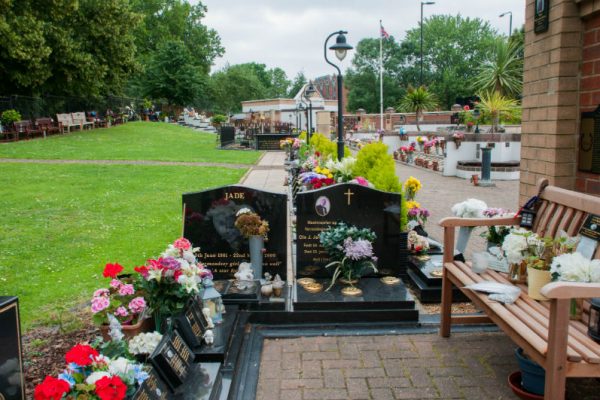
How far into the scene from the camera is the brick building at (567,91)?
193 inches

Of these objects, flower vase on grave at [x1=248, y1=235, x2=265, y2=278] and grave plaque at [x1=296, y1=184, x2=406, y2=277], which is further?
grave plaque at [x1=296, y1=184, x2=406, y2=277]

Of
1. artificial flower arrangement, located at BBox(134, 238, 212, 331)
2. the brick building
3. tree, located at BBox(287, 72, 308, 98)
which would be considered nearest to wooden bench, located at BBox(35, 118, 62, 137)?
artificial flower arrangement, located at BBox(134, 238, 212, 331)

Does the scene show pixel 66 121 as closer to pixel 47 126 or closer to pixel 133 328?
pixel 47 126

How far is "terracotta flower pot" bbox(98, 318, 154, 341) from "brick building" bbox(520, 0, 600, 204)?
13.2ft

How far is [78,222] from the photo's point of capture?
32.0 ft

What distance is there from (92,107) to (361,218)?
1544 inches

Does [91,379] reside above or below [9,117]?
below

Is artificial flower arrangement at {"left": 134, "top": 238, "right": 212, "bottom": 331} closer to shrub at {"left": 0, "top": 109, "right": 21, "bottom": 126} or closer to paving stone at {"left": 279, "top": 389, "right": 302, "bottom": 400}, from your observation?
paving stone at {"left": 279, "top": 389, "right": 302, "bottom": 400}

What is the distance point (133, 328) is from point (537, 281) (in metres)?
2.93

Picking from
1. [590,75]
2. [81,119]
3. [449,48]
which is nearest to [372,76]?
[449,48]

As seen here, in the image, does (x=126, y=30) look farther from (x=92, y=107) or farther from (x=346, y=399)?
(x=346, y=399)

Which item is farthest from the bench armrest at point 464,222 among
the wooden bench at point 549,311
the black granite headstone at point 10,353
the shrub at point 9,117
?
the shrub at point 9,117

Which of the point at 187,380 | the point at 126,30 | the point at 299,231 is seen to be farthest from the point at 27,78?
the point at 187,380

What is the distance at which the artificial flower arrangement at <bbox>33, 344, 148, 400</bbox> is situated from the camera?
236 centimetres
